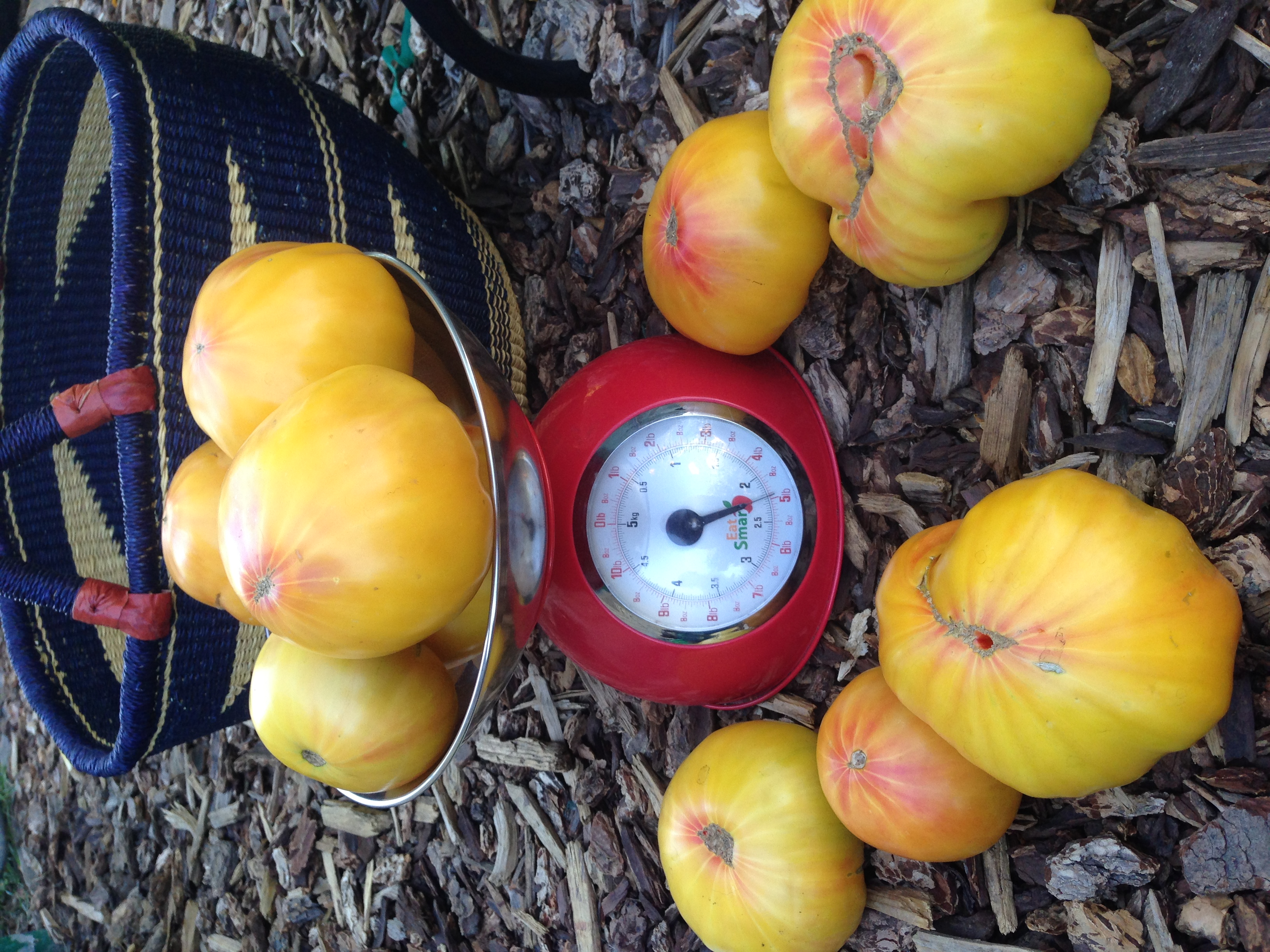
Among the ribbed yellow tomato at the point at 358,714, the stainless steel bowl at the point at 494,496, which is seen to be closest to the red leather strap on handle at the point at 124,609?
the ribbed yellow tomato at the point at 358,714

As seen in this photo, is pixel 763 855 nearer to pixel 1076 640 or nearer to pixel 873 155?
pixel 1076 640

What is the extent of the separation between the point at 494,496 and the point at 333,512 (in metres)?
0.17

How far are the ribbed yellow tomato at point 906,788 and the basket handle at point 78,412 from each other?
37.9 inches

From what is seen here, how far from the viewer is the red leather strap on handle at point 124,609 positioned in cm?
116

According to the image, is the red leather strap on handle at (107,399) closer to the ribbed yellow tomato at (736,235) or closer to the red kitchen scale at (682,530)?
the red kitchen scale at (682,530)

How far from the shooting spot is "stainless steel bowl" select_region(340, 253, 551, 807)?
943 millimetres

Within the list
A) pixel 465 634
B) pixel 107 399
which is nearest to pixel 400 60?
pixel 107 399

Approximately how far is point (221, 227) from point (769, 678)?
3.37 ft

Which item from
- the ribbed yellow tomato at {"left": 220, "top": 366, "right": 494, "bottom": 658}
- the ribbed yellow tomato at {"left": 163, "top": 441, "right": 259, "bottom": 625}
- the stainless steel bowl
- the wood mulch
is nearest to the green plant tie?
the wood mulch

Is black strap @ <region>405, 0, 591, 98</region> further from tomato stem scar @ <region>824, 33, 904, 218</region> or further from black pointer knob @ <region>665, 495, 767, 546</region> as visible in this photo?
black pointer knob @ <region>665, 495, 767, 546</region>

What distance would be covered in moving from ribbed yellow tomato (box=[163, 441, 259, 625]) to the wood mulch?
711 mm

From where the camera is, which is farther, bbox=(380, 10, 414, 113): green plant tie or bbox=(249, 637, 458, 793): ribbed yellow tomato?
bbox=(380, 10, 414, 113): green plant tie

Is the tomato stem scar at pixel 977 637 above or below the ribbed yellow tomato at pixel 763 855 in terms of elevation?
above

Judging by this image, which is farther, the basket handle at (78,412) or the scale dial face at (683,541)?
the scale dial face at (683,541)
